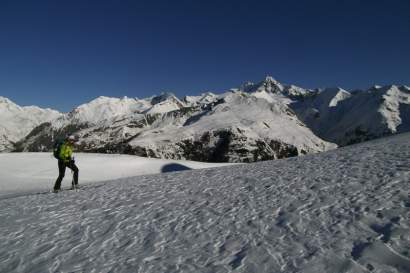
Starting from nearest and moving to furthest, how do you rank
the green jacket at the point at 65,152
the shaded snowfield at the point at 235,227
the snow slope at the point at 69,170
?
1. the shaded snowfield at the point at 235,227
2. the green jacket at the point at 65,152
3. the snow slope at the point at 69,170

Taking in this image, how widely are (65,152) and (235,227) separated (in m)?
11.9

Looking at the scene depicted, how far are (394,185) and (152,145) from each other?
9365cm

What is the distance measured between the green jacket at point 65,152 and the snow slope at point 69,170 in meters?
8.55

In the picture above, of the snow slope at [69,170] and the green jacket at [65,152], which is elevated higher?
the green jacket at [65,152]

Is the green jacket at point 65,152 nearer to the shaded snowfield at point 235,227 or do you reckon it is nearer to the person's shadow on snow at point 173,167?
the shaded snowfield at point 235,227

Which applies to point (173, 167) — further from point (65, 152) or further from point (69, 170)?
point (65, 152)

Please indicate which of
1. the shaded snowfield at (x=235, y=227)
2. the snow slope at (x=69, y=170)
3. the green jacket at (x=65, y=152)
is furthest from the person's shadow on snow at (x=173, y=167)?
the shaded snowfield at (x=235, y=227)

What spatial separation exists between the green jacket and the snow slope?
8.55m

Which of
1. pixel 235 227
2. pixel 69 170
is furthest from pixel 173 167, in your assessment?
pixel 235 227

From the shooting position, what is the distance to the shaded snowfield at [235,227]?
811 cm

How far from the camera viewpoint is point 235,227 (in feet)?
33.8

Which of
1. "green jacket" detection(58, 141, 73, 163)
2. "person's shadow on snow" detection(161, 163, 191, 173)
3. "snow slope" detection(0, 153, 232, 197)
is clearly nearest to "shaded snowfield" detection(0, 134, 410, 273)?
"green jacket" detection(58, 141, 73, 163)

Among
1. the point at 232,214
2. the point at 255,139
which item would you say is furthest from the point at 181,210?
the point at 255,139

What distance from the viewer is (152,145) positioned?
103 metres
